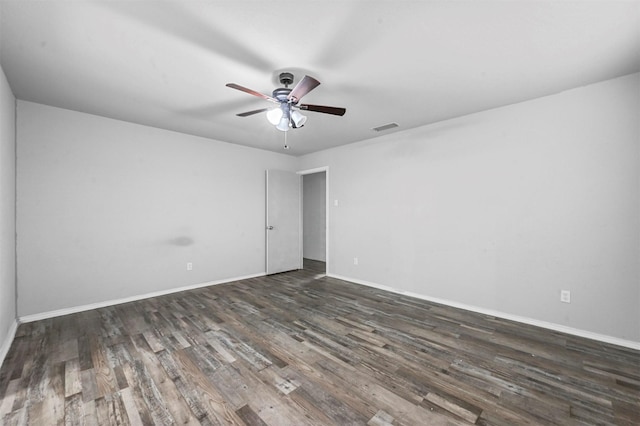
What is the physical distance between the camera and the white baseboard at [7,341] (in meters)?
2.28

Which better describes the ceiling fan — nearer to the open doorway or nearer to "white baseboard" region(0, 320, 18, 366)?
"white baseboard" region(0, 320, 18, 366)

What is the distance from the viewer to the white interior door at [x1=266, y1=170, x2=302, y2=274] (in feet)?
17.6

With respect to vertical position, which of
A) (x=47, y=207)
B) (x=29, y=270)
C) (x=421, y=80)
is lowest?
(x=29, y=270)

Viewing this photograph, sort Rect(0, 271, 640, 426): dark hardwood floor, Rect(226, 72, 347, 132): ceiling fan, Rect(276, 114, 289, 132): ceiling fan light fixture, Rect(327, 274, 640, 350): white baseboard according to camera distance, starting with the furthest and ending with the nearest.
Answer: Rect(276, 114, 289, 132): ceiling fan light fixture < Rect(327, 274, 640, 350): white baseboard < Rect(226, 72, 347, 132): ceiling fan < Rect(0, 271, 640, 426): dark hardwood floor

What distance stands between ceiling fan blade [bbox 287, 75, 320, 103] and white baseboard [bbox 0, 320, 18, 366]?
3325 millimetres

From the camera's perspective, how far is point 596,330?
104 inches

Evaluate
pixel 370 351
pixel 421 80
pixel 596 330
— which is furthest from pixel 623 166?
pixel 370 351

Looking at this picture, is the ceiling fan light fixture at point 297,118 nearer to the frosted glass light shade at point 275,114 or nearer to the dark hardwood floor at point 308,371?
the frosted glass light shade at point 275,114

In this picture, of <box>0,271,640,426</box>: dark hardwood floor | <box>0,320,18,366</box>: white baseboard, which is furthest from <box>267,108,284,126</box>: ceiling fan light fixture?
<box>0,320,18,366</box>: white baseboard

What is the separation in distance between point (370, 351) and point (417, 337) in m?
0.59

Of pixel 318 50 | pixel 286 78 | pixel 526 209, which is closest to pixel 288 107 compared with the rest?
pixel 286 78

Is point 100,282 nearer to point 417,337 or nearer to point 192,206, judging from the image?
point 192,206

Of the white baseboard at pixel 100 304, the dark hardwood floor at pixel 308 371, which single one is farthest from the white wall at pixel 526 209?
the white baseboard at pixel 100 304

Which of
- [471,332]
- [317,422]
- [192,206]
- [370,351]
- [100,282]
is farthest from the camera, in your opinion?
[192,206]
